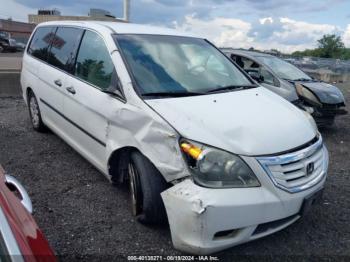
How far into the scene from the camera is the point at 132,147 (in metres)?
3.01

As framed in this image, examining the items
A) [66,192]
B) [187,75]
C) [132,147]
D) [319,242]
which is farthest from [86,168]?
[319,242]

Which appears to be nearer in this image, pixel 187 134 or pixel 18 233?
pixel 18 233

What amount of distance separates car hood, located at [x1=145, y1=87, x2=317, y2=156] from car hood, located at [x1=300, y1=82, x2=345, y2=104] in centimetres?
391

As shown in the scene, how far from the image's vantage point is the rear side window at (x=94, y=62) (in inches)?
134

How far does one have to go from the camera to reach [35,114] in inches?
216

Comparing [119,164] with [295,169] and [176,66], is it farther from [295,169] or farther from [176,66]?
[295,169]

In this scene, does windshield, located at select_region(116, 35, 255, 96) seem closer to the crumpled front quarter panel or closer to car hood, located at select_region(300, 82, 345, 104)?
the crumpled front quarter panel

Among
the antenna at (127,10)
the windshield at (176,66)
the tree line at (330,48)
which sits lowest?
the tree line at (330,48)

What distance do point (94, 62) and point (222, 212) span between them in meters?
2.22

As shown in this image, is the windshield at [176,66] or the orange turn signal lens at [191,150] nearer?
the orange turn signal lens at [191,150]

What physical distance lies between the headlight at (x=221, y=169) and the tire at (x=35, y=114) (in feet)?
11.9

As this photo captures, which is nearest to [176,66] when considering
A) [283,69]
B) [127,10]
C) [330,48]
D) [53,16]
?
[283,69]

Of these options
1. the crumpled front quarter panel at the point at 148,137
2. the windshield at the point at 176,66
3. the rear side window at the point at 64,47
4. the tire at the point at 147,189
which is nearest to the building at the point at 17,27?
the rear side window at the point at 64,47

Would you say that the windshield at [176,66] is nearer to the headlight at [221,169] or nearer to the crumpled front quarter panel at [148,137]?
the crumpled front quarter panel at [148,137]
